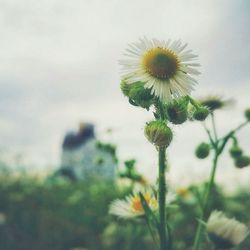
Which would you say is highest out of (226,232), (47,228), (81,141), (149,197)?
(81,141)

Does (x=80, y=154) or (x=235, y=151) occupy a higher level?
(x=80, y=154)

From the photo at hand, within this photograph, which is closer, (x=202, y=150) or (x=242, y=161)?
(x=202, y=150)

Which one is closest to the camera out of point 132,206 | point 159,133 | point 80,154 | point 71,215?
point 159,133

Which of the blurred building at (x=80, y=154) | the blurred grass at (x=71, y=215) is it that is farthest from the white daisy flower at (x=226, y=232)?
the blurred building at (x=80, y=154)

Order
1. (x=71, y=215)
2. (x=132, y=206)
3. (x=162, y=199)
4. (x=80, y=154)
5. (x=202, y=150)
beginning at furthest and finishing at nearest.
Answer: (x=80, y=154), (x=71, y=215), (x=132, y=206), (x=202, y=150), (x=162, y=199)

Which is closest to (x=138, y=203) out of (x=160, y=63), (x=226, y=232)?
(x=226, y=232)

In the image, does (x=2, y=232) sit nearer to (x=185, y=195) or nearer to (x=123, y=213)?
(x=185, y=195)

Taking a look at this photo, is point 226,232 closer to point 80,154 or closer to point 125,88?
point 125,88

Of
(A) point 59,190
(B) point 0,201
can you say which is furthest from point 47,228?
(A) point 59,190
